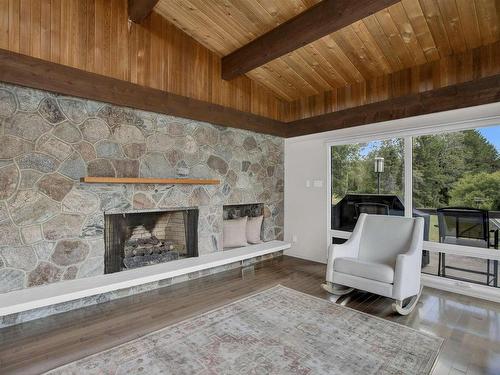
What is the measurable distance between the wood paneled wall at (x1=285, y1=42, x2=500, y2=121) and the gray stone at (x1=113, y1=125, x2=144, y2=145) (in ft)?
9.45

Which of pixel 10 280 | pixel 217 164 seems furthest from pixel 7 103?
pixel 217 164

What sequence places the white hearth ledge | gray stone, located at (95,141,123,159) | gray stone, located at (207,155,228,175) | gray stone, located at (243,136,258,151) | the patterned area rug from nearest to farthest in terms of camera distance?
the patterned area rug, the white hearth ledge, gray stone, located at (95,141,123,159), gray stone, located at (207,155,228,175), gray stone, located at (243,136,258,151)

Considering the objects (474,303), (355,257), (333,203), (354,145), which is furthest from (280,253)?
(474,303)

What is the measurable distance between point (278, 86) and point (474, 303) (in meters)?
4.00

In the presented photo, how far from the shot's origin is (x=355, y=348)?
2289 mm

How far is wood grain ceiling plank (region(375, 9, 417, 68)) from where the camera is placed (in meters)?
3.08

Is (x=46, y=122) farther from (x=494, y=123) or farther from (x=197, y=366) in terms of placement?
(x=494, y=123)

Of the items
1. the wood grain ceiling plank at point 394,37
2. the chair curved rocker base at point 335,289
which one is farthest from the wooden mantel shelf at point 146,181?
the wood grain ceiling plank at point 394,37

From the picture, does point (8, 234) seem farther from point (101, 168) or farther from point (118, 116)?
point (118, 116)

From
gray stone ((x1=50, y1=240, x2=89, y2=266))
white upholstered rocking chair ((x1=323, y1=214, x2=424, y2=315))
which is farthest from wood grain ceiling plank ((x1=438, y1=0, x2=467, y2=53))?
gray stone ((x1=50, y1=240, x2=89, y2=266))

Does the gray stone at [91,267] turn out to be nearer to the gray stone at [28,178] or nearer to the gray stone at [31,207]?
the gray stone at [31,207]

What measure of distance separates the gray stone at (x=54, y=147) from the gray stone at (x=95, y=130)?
0.75 ft

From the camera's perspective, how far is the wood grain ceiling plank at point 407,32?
117 inches

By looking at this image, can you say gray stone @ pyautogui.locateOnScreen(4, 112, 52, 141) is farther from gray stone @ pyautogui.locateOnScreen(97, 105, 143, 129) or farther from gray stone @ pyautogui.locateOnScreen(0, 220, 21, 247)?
gray stone @ pyautogui.locateOnScreen(0, 220, 21, 247)
